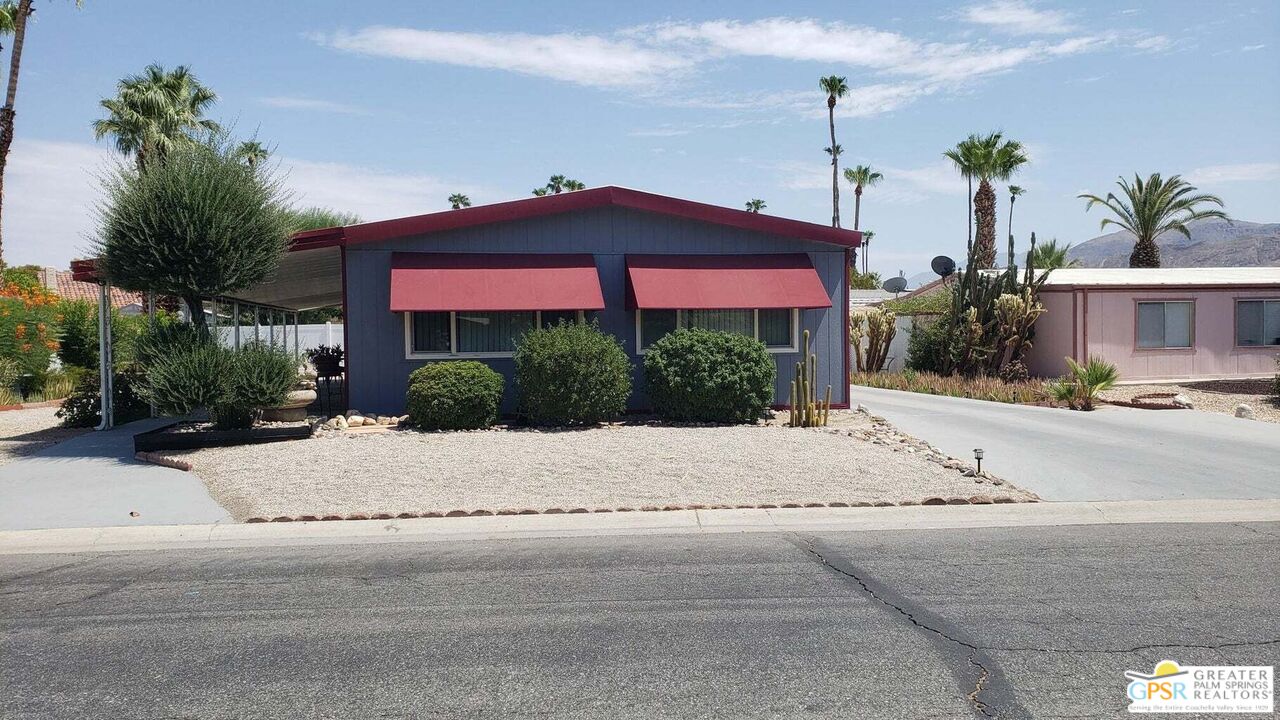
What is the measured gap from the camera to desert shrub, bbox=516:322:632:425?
1359cm

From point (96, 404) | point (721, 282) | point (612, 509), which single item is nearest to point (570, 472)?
point (612, 509)

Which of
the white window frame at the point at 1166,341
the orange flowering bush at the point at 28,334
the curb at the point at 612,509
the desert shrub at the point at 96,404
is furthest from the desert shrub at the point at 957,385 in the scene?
the orange flowering bush at the point at 28,334

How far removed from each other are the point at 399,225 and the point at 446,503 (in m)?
6.78

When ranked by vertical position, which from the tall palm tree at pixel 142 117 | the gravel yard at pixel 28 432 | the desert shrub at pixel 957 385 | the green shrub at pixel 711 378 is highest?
the tall palm tree at pixel 142 117

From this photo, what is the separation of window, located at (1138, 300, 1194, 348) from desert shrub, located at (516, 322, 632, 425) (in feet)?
47.1

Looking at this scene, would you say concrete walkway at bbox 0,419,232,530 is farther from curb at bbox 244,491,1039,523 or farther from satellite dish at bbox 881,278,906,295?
satellite dish at bbox 881,278,906,295

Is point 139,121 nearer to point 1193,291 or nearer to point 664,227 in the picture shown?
point 664,227

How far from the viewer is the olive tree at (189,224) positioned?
40.3ft

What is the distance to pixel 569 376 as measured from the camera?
535 inches

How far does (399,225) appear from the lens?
1462 cm

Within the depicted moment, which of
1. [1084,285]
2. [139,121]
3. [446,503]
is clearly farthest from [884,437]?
[139,121]

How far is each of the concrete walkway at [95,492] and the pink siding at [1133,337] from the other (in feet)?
61.4

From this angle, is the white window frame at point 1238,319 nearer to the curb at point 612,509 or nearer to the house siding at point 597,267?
the house siding at point 597,267

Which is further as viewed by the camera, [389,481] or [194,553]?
[389,481]
